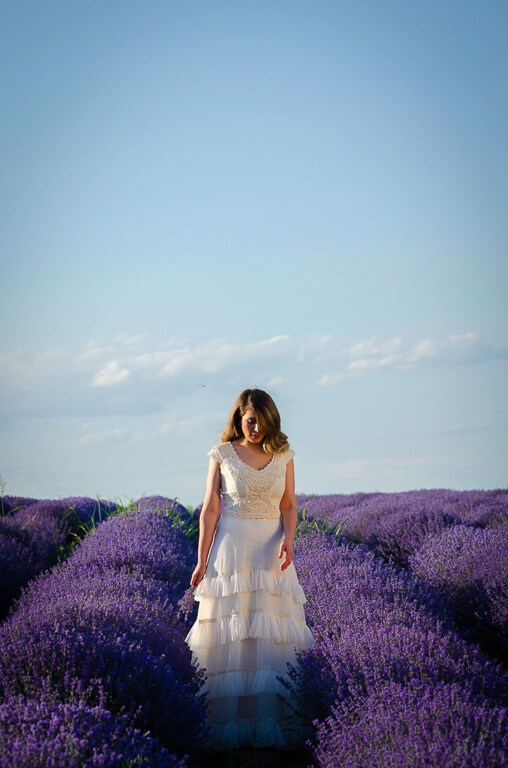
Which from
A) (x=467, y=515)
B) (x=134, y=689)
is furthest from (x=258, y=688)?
(x=467, y=515)

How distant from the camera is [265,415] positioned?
3309mm

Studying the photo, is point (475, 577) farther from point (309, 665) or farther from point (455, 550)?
point (309, 665)

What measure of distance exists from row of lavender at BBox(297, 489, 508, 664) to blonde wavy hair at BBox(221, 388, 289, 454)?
193 cm

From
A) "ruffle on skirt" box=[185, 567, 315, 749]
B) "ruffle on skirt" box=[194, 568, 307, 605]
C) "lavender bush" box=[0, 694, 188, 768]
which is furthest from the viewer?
"ruffle on skirt" box=[194, 568, 307, 605]

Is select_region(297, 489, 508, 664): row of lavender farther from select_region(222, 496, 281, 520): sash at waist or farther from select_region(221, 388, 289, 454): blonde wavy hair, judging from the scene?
select_region(221, 388, 289, 454): blonde wavy hair

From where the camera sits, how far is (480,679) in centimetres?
264

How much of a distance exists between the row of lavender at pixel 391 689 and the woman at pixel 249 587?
0.64 ft

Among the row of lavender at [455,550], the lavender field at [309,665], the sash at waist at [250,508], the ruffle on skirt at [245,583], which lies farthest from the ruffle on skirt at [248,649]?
the row of lavender at [455,550]

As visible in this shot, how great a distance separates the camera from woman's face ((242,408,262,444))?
3319 mm

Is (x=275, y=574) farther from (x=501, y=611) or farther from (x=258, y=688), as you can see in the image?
(x=501, y=611)

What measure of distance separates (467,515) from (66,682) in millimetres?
5823

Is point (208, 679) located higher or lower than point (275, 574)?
lower

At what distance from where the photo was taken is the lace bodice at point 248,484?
328 cm

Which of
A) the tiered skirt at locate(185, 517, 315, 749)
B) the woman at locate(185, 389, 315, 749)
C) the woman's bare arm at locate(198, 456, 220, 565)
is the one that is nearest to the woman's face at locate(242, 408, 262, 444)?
the woman at locate(185, 389, 315, 749)
